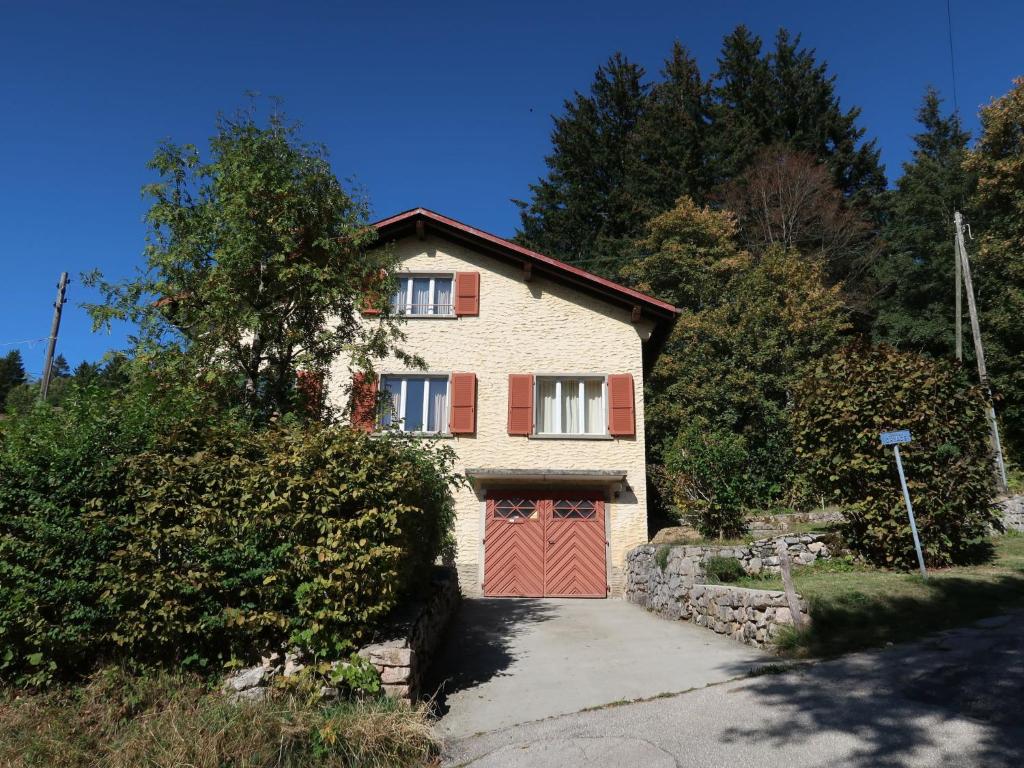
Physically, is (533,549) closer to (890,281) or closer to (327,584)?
(327,584)

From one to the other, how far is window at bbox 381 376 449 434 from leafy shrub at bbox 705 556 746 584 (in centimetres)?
652

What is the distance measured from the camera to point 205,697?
4.86m

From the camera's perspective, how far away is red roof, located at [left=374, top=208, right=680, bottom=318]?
14828mm

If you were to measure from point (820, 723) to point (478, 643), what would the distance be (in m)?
4.69

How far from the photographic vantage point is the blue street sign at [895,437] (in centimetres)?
903

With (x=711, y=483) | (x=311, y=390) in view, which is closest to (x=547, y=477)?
(x=711, y=483)

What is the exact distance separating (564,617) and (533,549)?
309cm

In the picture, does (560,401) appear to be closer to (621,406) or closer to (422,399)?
(621,406)

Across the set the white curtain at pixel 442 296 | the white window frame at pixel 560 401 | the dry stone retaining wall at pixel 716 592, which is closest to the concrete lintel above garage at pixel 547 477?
the white window frame at pixel 560 401

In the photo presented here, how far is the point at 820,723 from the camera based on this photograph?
4793 mm

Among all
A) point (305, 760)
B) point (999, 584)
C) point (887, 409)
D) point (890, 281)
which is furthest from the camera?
point (890, 281)

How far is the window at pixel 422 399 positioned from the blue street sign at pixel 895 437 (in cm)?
847

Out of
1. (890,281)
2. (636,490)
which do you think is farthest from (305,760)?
(890,281)

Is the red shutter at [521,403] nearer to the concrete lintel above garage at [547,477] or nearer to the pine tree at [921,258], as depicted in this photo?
the concrete lintel above garage at [547,477]
